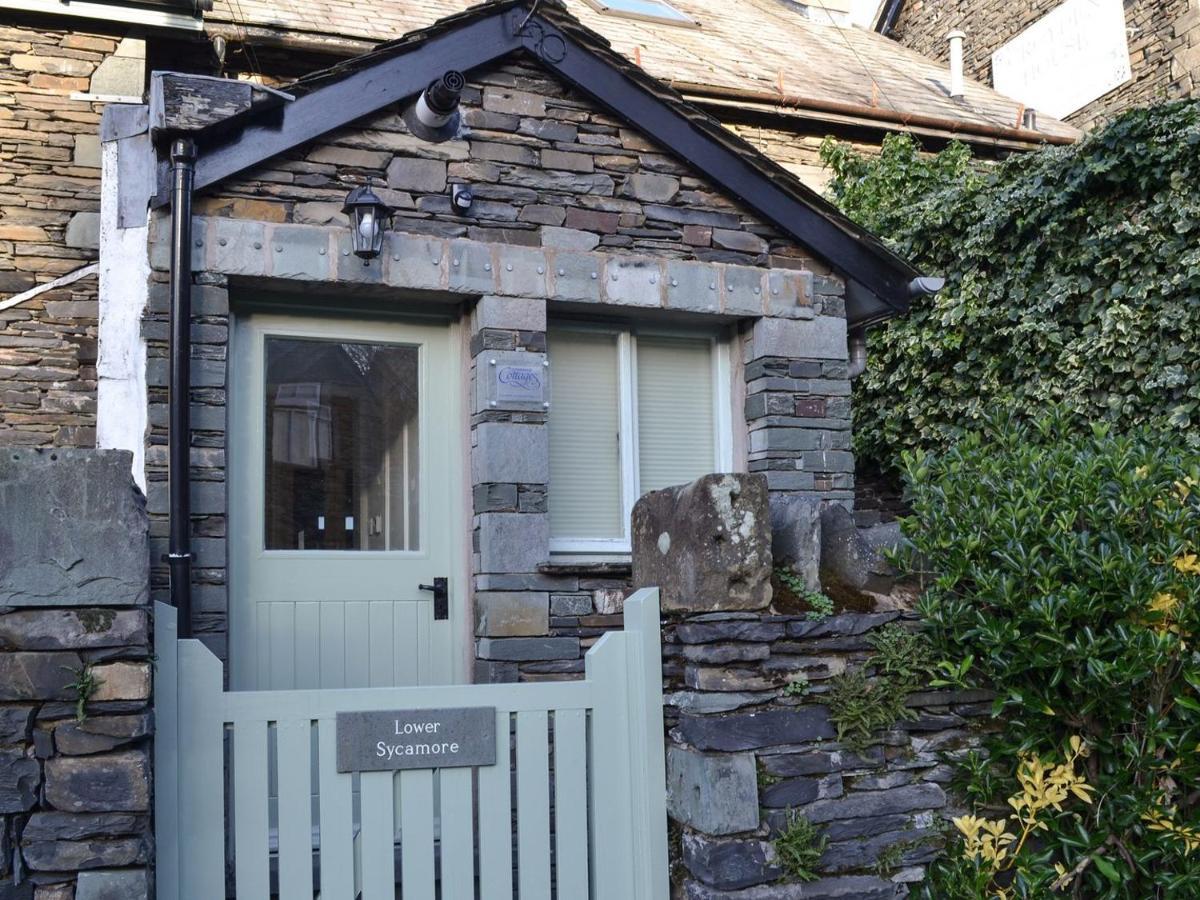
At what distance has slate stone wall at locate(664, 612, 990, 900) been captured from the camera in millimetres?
3342

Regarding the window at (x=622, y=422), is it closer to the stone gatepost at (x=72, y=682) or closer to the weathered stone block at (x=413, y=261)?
the weathered stone block at (x=413, y=261)

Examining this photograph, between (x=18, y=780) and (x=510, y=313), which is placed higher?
(x=510, y=313)

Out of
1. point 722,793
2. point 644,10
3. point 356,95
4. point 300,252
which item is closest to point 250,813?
point 722,793

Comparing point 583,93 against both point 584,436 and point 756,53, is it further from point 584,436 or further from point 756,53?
point 756,53

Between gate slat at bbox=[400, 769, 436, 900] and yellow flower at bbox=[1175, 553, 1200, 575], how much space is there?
223cm

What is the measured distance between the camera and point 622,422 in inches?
245

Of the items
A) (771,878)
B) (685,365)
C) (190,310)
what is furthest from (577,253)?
(771,878)

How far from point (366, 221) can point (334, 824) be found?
116 inches

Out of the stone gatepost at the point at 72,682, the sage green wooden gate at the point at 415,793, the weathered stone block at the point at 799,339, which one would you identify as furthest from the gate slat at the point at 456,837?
the weathered stone block at the point at 799,339

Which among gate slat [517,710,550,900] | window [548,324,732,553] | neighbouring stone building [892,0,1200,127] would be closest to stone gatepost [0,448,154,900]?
gate slat [517,710,550,900]

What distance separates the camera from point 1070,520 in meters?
3.61

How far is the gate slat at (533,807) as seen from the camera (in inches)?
136

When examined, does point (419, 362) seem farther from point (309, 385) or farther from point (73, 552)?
point (73, 552)

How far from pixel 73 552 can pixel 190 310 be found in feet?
7.79
